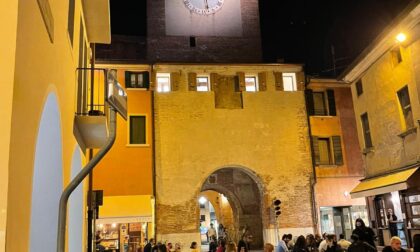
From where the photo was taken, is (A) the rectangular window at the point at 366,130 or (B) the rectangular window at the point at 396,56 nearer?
(B) the rectangular window at the point at 396,56

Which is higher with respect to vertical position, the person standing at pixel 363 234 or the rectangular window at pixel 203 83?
the rectangular window at pixel 203 83

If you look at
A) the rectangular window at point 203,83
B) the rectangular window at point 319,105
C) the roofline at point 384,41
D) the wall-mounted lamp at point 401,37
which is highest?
the rectangular window at point 203,83

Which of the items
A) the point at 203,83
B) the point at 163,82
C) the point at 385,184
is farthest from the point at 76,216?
the point at 203,83

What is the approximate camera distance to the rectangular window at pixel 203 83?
81.8 feet

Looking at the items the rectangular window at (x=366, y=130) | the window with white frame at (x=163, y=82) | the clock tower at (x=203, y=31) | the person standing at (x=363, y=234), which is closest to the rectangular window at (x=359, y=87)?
the rectangular window at (x=366, y=130)

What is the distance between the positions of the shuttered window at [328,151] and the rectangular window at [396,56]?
362 inches

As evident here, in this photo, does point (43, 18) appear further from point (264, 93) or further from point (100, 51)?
point (100, 51)

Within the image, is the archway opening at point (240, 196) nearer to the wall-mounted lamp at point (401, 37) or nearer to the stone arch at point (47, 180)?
the wall-mounted lamp at point (401, 37)

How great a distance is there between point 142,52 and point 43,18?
97.1ft

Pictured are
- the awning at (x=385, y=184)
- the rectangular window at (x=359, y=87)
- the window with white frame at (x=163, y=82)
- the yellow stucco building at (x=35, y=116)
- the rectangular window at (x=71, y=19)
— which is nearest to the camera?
the yellow stucco building at (x=35, y=116)

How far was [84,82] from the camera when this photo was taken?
455 inches

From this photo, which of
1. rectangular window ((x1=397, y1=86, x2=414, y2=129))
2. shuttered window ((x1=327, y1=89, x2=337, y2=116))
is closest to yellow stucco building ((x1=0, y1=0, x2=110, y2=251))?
rectangular window ((x1=397, y1=86, x2=414, y2=129))

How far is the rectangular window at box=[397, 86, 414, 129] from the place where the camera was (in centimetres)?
1588

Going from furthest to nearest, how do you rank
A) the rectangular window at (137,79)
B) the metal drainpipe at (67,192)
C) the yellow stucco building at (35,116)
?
the rectangular window at (137,79)
the yellow stucco building at (35,116)
the metal drainpipe at (67,192)
